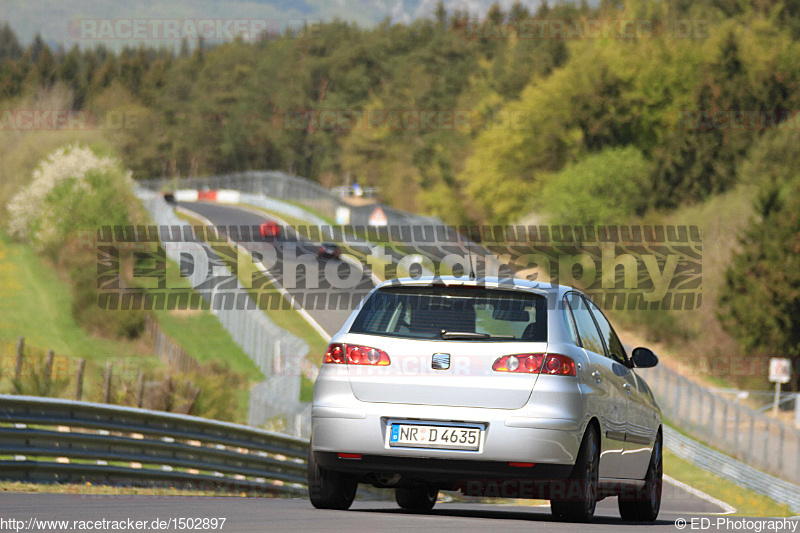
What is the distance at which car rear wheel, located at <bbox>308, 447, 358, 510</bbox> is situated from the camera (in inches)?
366

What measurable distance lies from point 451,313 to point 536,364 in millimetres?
793

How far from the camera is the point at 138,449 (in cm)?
1320

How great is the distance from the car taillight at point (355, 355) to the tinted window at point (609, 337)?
2046 millimetres

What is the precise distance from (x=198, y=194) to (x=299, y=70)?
33.4 meters

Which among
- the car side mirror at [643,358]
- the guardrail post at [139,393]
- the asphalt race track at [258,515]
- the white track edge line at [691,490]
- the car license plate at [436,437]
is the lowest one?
the white track edge line at [691,490]

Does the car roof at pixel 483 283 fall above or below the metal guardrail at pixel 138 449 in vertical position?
above

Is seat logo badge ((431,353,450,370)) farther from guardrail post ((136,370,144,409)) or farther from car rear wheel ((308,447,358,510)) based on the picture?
guardrail post ((136,370,144,409))

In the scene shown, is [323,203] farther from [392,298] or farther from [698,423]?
[392,298]

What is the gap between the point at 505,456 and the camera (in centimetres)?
862

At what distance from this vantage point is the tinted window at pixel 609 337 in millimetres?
10242

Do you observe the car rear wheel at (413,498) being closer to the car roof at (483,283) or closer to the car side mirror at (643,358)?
the car side mirror at (643,358)

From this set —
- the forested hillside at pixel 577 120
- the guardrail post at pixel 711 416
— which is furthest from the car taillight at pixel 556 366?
the forested hillside at pixel 577 120

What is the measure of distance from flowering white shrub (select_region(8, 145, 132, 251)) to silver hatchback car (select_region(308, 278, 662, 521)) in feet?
228

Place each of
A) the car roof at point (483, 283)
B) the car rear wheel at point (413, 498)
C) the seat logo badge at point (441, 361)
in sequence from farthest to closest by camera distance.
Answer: the car rear wheel at point (413, 498) → the car roof at point (483, 283) → the seat logo badge at point (441, 361)
